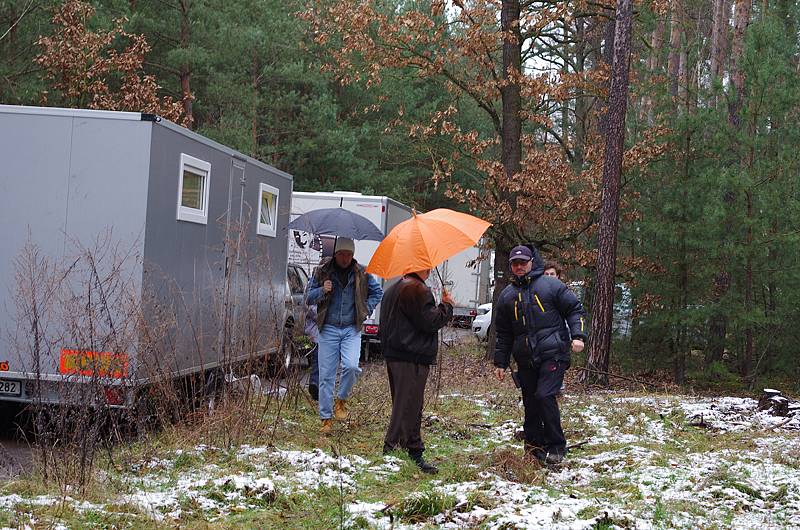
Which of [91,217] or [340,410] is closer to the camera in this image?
[91,217]

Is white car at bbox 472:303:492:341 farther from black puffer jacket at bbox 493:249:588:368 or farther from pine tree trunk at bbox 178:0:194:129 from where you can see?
black puffer jacket at bbox 493:249:588:368

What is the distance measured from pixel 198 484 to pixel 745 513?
3574 millimetres

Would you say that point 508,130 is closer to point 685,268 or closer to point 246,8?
point 685,268

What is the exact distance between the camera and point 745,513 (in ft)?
20.8

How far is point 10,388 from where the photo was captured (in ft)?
30.6

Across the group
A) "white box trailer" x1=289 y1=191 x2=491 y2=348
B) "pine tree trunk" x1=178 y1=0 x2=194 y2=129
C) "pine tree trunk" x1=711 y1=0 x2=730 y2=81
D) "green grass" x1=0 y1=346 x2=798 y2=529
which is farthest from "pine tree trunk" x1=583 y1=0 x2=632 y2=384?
"pine tree trunk" x1=711 y1=0 x2=730 y2=81

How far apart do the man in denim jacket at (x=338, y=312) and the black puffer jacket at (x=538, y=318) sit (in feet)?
5.17

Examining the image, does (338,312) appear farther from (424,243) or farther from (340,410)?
(424,243)

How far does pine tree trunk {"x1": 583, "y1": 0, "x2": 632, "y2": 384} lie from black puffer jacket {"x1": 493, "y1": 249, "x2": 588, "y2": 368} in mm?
7445

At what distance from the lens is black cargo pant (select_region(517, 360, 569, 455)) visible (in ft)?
26.5

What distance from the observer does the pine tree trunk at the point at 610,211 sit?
15438 millimetres

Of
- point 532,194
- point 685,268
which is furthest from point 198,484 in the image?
point 532,194

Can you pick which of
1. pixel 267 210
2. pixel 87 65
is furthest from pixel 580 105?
pixel 267 210

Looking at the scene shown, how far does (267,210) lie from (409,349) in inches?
221
